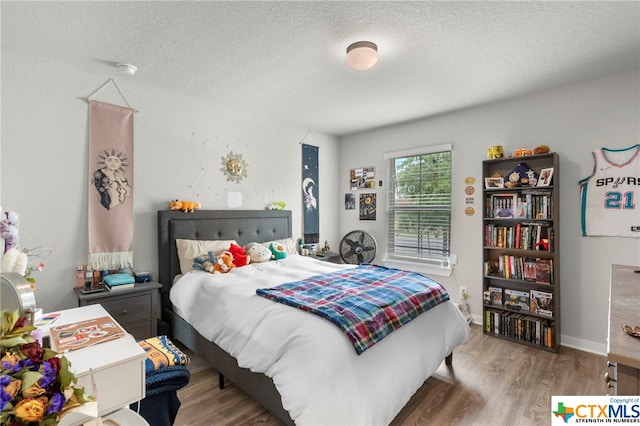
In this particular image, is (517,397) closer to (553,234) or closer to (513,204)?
(553,234)

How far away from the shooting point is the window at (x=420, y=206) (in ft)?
12.0

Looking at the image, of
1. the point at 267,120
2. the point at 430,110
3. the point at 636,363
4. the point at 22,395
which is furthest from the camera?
the point at 267,120

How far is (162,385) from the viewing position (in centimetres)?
117

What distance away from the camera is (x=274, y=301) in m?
1.92

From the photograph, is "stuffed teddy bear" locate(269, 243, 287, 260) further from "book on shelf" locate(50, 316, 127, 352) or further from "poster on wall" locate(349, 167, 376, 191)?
"book on shelf" locate(50, 316, 127, 352)

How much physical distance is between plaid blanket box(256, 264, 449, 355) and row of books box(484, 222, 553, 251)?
1.17 m

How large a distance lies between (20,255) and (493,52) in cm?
297

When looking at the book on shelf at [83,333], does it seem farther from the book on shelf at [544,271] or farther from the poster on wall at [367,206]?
the poster on wall at [367,206]

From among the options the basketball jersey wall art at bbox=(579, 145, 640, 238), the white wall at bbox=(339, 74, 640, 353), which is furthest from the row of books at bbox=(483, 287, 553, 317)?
the basketball jersey wall art at bbox=(579, 145, 640, 238)

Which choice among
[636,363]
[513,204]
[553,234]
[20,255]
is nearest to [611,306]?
[636,363]

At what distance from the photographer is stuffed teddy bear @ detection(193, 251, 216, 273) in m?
2.68

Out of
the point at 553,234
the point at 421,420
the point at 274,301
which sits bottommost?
the point at 421,420

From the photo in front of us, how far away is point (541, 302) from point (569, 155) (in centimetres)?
140

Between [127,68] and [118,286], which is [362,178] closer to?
[127,68]
